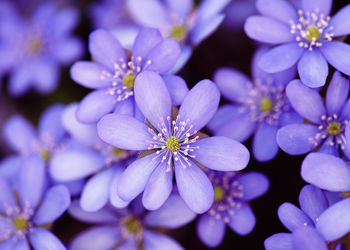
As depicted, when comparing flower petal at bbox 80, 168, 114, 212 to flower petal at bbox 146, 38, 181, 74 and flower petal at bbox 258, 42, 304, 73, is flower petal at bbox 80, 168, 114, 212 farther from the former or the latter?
flower petal at bbox 258, 42, 304, 73

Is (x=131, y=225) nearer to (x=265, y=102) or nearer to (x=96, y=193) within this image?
(x=96, y=193)

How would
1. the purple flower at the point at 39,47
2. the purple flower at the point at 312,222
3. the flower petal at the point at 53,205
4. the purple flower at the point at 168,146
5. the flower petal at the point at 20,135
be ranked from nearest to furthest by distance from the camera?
1. the purple flower at the point at 312,222
2. the purple flower at the point at 168,146
3. the flower petal at the point at 53,205
4. the flower petal at the point at 20,135
5. the purple flower at the point at 39,47

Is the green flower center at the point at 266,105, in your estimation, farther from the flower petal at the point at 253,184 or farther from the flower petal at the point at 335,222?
the flower petal at the point at 335,222

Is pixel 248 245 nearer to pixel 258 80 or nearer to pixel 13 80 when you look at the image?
pixel 258 80

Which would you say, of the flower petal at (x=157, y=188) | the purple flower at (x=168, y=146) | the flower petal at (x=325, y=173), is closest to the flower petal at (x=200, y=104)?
the purple flower at (x=168, y=146)

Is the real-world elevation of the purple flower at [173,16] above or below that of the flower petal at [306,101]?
above

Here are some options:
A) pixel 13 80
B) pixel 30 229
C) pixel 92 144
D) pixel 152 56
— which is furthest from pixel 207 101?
pixel 13 80

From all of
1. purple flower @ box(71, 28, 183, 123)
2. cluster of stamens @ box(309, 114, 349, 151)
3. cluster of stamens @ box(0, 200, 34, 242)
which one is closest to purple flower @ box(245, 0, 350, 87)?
cluster of stamens @ box(309, 114, 349, 151)
